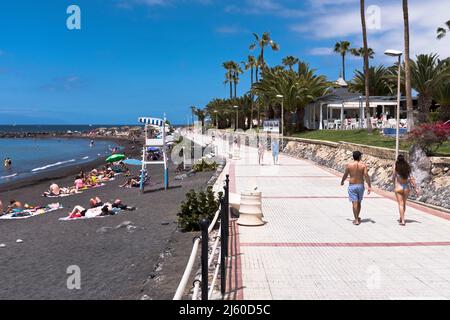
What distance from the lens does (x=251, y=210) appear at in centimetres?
988

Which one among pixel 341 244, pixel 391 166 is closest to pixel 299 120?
pixel 391 166

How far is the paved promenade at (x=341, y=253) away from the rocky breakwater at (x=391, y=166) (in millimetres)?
732

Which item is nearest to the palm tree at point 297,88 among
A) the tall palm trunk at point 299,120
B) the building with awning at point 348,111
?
the tall palm trunk at point 299,120

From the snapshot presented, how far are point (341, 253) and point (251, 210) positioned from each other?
275 centimetres

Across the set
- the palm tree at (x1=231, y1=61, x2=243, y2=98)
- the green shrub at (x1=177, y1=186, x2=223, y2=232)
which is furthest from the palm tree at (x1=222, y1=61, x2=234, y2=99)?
the green shrub at (x1=177, y1=186, x2=223, y2=232)

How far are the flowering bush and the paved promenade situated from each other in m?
1.97

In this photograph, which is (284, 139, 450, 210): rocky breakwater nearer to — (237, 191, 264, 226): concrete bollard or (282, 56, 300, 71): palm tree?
(237, 191, 264, 226): concrete bollard

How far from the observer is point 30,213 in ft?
58.2

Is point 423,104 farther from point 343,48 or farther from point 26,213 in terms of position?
point 343,48

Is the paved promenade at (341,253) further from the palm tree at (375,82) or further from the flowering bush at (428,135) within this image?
the palm tree at (375,82)

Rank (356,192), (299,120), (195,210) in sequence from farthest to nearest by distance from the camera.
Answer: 1. (299,120)
2. (195,210)
3. (356,192)

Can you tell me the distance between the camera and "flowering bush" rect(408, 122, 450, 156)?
12891mm

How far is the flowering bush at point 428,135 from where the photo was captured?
12891 mm
